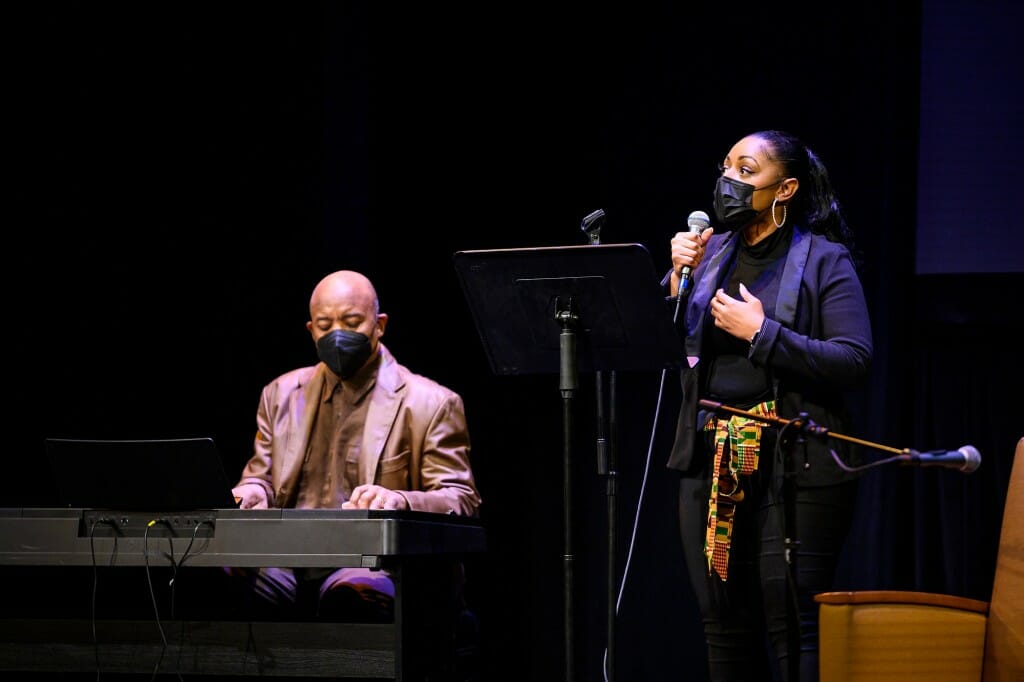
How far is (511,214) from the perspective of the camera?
404 centimetres

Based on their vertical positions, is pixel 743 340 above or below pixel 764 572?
above

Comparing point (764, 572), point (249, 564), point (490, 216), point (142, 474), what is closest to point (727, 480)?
point (764, 572)

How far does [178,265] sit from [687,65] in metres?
1.97

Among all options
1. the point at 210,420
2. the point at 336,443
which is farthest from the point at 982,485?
the point at 210,420

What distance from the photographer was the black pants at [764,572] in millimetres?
2234

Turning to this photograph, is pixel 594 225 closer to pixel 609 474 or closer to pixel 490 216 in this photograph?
pixel 609 474

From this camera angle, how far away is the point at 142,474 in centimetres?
230

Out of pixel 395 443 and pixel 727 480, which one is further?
pixel 395 443

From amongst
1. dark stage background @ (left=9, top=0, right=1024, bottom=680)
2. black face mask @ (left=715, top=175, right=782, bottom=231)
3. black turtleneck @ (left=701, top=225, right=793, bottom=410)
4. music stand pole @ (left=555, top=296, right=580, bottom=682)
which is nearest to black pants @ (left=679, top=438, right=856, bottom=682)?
black turtleneck @ (left=701, top=225, right=793, bottom=410)

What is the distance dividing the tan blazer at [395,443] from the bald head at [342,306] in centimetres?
15

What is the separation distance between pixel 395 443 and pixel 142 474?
1062mm

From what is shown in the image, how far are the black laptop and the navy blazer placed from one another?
989 millimetres

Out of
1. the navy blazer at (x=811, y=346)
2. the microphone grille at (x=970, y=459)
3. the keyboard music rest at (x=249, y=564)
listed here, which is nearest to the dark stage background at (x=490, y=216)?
the keyboard music rest at (x=249, y=564)

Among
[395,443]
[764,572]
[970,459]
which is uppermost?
[970,459]
